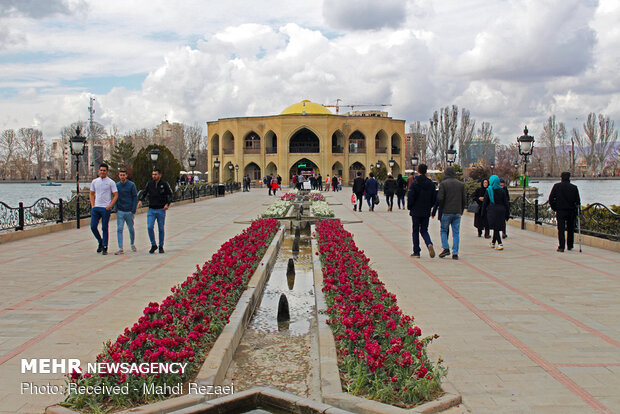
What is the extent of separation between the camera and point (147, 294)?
670 cm

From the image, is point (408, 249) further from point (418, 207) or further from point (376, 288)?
point (376, 288)

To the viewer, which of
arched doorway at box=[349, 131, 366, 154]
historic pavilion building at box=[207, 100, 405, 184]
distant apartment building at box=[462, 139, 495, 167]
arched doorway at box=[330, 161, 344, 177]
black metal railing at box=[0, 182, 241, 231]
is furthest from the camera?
distant apartment building at box=[462, 139, 495, 167]

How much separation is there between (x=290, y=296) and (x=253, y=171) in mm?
65485

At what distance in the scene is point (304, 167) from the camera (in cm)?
6944

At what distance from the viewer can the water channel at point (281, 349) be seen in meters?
4.12

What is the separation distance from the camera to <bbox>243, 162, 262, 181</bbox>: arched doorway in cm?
7175

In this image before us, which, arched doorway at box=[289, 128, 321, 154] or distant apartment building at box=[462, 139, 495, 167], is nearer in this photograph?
arched doorway at box=[289, 128, 321, 154]

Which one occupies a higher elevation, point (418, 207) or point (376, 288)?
point (418, 207)

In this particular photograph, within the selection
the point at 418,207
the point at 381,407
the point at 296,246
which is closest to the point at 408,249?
the point at 418,207

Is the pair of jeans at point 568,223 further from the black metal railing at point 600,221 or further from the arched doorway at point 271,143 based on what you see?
the arched doorway at point 271,143

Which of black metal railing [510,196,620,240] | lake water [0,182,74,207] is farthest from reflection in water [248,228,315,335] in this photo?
lake water [0,182,74,207]

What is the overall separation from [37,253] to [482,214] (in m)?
9.18

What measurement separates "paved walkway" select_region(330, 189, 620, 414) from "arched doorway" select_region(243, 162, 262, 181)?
61.7 meters

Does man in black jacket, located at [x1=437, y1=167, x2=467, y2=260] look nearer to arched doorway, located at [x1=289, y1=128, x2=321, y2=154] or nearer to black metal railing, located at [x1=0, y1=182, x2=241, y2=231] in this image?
black metal railing, located at [x1=0, y1=182, x2=241, y2=231]
